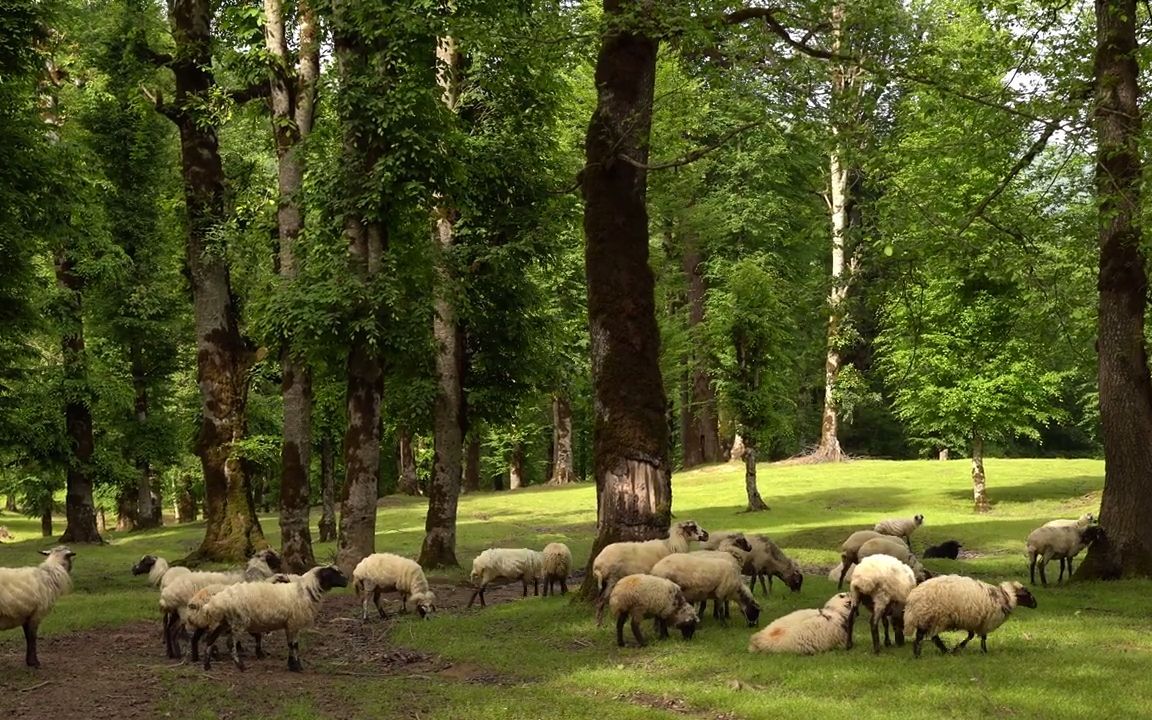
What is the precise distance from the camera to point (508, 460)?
2635 inches

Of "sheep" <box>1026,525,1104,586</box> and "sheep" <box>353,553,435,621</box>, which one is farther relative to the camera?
"sheep" <box>1026,525,1104,586</box>

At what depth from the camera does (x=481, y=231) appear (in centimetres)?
2534

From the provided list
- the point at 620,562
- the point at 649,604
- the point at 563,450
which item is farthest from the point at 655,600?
the point at 563,450

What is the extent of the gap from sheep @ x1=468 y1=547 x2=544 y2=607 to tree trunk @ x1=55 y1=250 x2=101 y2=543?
1911cm

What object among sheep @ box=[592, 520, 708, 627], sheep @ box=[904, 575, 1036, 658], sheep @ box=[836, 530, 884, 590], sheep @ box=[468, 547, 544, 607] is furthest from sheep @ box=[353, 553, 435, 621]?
sheep @ box=[904, 575, 1036, 658]

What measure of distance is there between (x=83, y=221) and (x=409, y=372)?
30.6 feet

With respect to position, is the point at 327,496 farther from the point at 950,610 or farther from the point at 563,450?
the point at 950,610

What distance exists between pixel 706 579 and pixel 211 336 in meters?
14.4

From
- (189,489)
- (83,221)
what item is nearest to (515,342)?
(83,221)

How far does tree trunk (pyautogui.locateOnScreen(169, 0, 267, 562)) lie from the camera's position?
23328 mm

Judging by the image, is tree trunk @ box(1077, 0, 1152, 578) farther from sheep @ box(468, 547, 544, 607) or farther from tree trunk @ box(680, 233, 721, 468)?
tree trunk @ box(680, 233, 721, 468)

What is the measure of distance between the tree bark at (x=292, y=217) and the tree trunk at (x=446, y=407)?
3.22 metres

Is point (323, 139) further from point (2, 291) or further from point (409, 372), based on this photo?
point (2, 291)

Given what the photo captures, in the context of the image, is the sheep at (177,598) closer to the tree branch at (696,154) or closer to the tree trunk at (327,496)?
the tree branch at (696,154)
